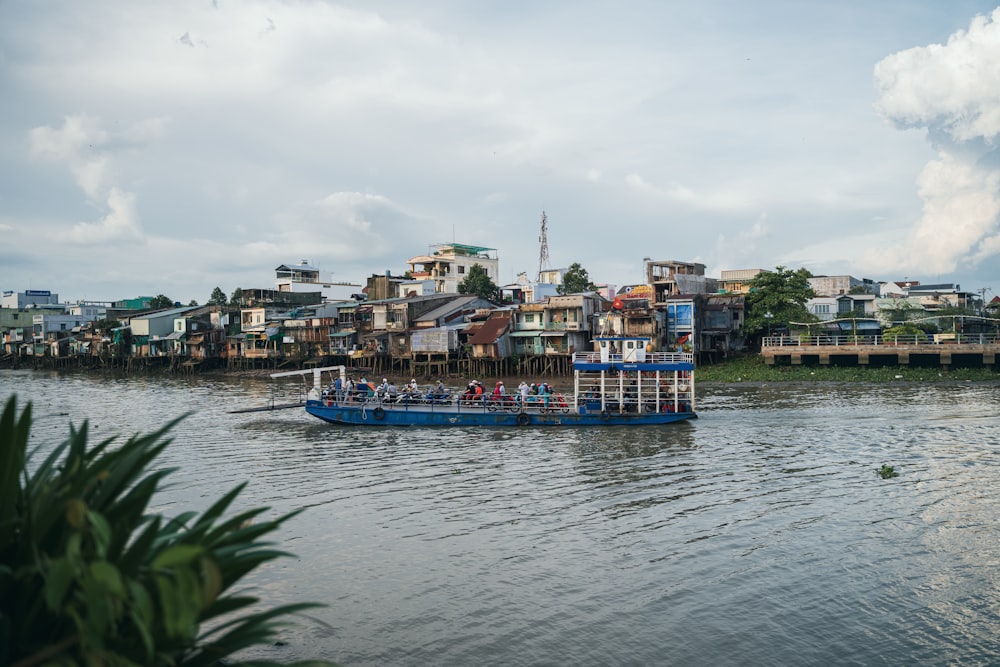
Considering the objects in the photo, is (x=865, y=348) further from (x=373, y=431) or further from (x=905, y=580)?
(x=905, y=580)

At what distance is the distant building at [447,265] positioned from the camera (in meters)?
90.4

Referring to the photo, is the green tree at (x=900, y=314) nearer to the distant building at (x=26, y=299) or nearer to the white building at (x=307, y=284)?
the white building at (x=307, y=284)

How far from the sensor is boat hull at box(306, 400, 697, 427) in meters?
33.5

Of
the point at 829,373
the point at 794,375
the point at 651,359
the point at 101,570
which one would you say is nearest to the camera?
the point at 101,570

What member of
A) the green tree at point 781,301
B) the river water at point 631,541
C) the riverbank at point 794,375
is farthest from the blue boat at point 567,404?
the green tree at point 781,301

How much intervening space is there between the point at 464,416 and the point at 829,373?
31651 mm

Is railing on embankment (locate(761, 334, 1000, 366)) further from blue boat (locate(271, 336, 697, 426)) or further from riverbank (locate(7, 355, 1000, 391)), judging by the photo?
blue boat (locate(271, 336, 697, 426))

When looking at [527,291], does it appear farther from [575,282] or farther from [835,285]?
[835,285]

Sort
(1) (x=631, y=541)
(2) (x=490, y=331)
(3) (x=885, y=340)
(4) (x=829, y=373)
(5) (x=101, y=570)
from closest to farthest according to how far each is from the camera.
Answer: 1. (5) (x=101, y=570)
2. (1) (x=631, y=541)
3. (4) (x=829, y=373)
4. (3) (x=885, y=340)
5. (2) (x=490, y=331)

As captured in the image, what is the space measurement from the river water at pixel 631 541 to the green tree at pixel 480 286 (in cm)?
5092

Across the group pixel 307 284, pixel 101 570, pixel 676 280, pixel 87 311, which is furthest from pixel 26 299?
pixel 101 570

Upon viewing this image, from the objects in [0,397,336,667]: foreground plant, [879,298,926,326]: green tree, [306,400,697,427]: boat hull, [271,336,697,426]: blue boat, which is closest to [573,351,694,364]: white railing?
[271,336,697,426]: blue boat

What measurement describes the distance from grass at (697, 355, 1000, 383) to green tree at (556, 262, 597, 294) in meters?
21.1

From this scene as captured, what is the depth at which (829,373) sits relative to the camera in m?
53.7
